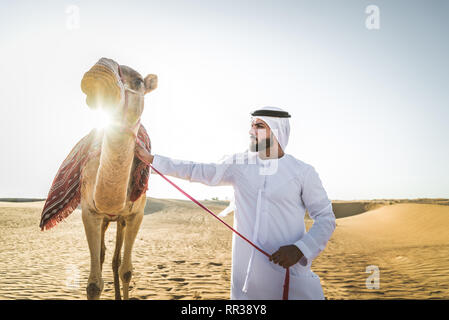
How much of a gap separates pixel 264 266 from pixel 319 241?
49 centimetres

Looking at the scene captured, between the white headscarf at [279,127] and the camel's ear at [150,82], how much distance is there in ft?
3.27

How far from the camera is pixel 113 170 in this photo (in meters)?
2.79

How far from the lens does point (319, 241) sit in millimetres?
2496

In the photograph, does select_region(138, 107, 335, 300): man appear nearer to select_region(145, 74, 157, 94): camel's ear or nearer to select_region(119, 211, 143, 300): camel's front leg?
select_region(145, 74, 157, 94): camel's ear

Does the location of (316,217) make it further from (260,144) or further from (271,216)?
(260,144)

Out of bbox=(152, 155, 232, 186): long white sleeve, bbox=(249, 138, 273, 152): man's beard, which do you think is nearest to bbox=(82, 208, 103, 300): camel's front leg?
bbox=(152, 155, 232, 186): long white sleeve

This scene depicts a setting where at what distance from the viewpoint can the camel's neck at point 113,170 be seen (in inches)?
103

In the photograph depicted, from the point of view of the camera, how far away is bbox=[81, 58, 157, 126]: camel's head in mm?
2158

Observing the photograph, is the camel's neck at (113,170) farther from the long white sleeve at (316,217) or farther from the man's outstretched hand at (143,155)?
the long white sleeve at (316,217)

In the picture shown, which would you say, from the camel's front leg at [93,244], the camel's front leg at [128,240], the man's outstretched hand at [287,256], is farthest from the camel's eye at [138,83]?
the camel's front leg at [128,240]
